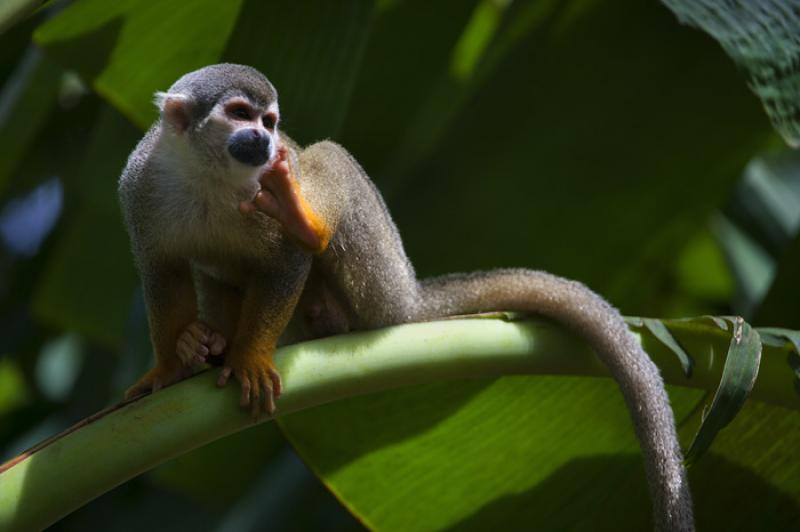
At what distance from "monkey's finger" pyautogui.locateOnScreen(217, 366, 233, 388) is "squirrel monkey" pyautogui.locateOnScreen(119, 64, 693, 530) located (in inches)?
2.3

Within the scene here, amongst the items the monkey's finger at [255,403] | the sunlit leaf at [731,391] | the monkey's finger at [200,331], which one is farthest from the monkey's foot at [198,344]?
the sunlit leaf at [731,391]

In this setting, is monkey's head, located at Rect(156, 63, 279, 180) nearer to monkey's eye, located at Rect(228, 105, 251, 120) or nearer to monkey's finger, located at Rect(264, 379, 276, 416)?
monkey's eye, located at Rect(228, 105, 251, 120)

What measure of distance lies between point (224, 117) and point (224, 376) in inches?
27.8

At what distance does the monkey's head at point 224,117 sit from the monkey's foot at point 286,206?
138mm

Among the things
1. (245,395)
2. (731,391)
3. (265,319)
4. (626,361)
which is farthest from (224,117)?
(731,391)

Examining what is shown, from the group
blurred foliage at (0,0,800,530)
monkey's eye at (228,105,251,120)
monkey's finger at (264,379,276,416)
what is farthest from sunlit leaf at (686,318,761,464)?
monkey's eye at (228,105,251,120)

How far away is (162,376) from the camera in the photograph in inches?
106

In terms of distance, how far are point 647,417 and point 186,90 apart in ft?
4.45

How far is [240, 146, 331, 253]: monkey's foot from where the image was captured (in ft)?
7.53

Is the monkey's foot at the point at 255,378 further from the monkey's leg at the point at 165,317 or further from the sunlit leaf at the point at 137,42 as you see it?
the sunlit leaf at the point at 137,42

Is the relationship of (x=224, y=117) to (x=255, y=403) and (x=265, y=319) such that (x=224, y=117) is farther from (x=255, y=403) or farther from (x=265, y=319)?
(x=255, y=403)

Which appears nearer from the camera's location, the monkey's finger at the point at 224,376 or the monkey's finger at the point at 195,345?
the monkey's finger at the point at 224,376

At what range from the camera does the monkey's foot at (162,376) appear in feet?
8.70

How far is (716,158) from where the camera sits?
12.0 feet
